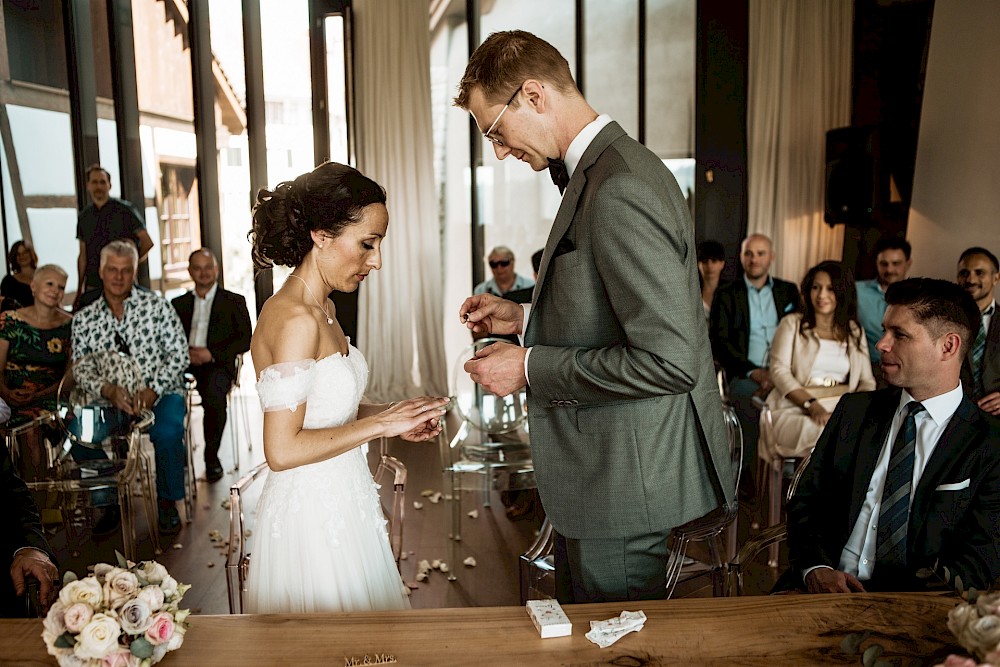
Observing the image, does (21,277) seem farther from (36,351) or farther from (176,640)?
(176,640)

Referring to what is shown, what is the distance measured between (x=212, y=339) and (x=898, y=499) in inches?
193

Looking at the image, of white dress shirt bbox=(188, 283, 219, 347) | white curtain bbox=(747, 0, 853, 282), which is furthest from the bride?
white curtain bbox=(747, 0, 853, 282)

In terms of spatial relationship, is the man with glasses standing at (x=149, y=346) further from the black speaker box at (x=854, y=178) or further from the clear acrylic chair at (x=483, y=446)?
the black speaker box at (x=854, y=178)

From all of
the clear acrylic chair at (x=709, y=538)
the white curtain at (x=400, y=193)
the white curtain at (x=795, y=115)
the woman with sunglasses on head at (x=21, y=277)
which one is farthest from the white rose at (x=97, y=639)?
the white curtain at (x=795, y=115)

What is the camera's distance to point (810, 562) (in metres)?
2.21

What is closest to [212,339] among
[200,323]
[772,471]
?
[200,323]

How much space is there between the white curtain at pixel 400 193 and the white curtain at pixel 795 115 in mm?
3305

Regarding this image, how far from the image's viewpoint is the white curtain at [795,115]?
8.43m

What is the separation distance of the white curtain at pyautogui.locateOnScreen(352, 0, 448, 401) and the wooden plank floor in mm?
2878

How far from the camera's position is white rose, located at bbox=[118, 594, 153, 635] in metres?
1.36

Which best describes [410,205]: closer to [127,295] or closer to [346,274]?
[127,295]

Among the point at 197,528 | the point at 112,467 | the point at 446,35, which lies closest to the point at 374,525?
the point at 112,467

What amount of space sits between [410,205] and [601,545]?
7.08 meters

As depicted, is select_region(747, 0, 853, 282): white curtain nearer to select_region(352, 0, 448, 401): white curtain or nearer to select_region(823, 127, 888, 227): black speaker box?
select_region(823, 127, 888, 227): black speaker box
